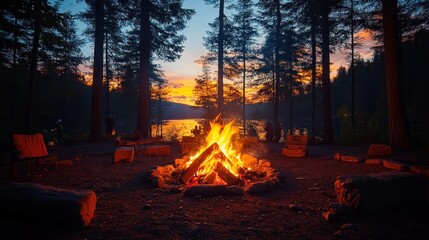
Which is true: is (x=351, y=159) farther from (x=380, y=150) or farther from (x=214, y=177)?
(x=214, y=177)

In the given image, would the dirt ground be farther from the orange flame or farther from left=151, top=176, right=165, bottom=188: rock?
the orange flame

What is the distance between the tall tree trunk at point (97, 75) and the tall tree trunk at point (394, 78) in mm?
16093

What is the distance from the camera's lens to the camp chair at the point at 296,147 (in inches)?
427

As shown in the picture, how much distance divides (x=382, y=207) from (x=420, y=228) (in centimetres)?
63

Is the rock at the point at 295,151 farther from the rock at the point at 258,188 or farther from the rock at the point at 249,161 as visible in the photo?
the rock at the point at 258,188

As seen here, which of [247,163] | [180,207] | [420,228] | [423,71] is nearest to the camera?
[420,228]

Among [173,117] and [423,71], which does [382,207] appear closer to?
[423,71]

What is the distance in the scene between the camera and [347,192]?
420 cm

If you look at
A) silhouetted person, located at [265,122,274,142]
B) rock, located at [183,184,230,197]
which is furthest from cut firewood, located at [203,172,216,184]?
silhouetted person, located at [265,122,274,142]

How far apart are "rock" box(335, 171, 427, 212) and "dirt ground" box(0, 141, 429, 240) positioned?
156mm

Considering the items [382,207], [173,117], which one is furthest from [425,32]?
[173,117]

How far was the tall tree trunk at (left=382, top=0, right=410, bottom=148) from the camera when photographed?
10734mm

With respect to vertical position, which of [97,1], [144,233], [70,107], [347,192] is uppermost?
[97,1]

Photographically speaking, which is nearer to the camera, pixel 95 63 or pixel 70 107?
pixel 95 63
